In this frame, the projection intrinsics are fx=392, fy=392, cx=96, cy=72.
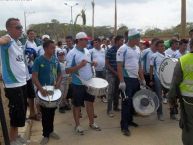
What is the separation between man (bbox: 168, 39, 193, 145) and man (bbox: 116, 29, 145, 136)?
8.53 ft

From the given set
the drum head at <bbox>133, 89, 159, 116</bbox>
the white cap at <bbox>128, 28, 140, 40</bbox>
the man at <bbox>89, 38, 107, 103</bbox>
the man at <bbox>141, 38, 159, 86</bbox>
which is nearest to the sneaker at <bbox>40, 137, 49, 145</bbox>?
the drum head at <bbox>133, 89, 159, 116</bbox>

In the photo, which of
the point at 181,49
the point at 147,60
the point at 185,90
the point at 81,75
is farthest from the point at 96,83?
the point at 181,49

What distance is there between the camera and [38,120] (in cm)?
916

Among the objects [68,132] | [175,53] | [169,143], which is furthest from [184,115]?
[175,53]

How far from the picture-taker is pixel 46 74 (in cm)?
726

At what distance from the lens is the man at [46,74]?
7.16 metres

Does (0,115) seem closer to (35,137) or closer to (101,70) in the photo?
(35,137)

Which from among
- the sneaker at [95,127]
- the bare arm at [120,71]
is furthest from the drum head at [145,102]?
the sneaker at [95,127]

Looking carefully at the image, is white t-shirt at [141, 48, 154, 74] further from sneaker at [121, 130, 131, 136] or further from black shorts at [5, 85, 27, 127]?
black shorts at [5, 85, 27, 127]

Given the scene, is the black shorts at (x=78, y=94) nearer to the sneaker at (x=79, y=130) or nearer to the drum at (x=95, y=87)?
the drum at (x=95, y=87)

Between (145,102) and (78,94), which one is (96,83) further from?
(145,102)

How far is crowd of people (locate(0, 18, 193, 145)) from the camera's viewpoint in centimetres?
544

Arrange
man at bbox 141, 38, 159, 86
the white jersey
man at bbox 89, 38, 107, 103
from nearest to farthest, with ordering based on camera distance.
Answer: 1. the white jersey
2. man at bbox 141, 38, 159, 86
3. man at bbox 89, 38, 107, 103

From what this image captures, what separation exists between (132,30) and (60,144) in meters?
2.68
